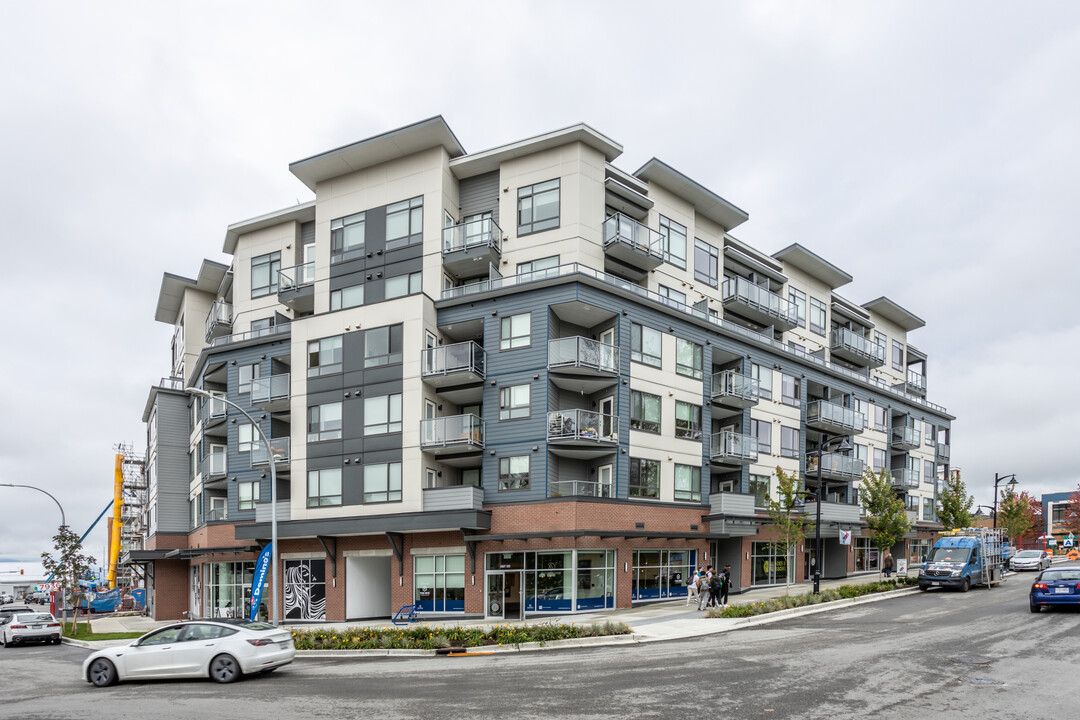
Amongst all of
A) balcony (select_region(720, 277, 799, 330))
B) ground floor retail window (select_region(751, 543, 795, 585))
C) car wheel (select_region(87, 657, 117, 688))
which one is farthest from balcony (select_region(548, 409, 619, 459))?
car wheel (select_region(87, 657, 117, 688))

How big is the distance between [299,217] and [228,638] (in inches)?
1148

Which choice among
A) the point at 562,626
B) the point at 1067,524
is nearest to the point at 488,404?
the point at 562,626

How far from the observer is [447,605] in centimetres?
3356

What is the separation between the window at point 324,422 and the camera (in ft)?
121

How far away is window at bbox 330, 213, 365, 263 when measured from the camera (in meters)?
38.0

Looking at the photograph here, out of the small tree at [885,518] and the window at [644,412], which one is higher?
the window at [644,412]

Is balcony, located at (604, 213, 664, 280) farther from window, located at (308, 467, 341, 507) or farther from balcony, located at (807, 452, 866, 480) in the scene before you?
balcony, located at (807, 452, 866, 480)

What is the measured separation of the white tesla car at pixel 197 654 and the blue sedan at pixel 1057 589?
22577 millimetres

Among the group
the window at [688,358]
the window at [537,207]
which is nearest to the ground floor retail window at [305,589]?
the window at [537,207]

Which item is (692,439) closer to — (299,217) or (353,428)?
(353,428)

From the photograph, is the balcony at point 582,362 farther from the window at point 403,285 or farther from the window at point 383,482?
the window at point 383,482

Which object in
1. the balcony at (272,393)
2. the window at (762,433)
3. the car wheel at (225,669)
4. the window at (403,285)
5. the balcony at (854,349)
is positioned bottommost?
the car wheel at (225,669)

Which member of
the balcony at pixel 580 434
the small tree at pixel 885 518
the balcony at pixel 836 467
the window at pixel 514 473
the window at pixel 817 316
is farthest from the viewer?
the window at pixel 817 316

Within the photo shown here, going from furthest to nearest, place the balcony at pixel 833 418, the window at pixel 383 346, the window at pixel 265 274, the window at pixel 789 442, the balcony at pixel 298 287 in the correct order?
the balcony at pixel 833 418 < the window at pixel 789 442 < the window at pixel 265 274 < the balcony at pixel 298 287 < the window at pixel 383 346
